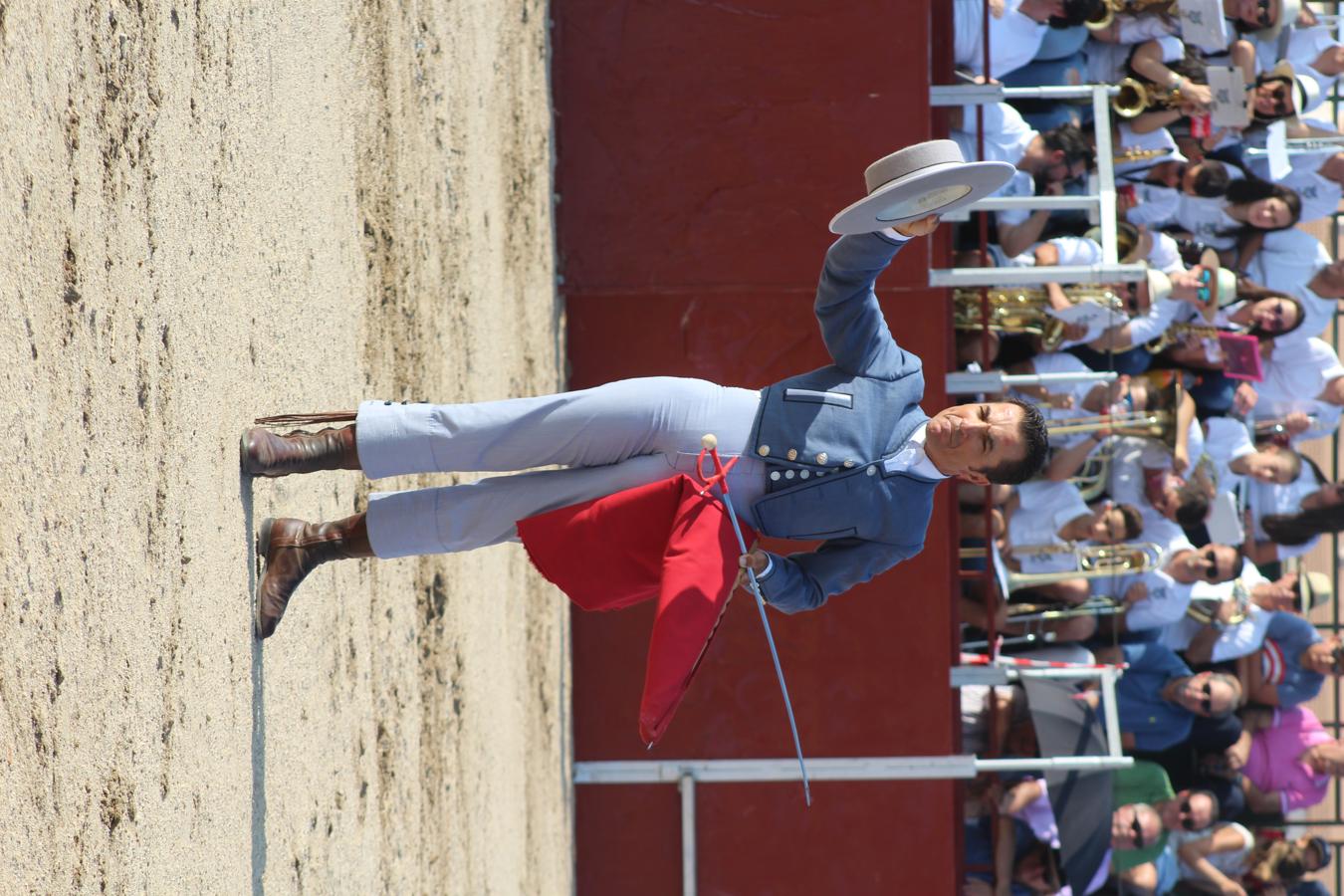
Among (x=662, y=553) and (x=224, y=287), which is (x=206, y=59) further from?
(x=662, y=553)

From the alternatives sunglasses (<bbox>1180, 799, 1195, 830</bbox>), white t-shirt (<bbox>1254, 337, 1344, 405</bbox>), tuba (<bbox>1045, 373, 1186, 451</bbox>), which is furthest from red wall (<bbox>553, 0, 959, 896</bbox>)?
white t-shirt (<bbox>1254, 337, 1344, 405</bbox>)

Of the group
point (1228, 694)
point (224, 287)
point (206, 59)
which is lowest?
point (1228, 694)

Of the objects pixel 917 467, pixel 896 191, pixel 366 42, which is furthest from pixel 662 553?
pixel 366 42

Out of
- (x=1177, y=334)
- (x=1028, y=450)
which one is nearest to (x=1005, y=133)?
(x=1177, y=334)

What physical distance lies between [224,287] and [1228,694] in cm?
571

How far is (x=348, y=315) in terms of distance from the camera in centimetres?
416

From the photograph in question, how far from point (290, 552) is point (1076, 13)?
5633mm

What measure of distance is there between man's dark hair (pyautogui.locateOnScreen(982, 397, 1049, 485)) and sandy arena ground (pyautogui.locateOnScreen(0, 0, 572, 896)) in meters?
1.78

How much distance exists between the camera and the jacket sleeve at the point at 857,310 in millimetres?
3516

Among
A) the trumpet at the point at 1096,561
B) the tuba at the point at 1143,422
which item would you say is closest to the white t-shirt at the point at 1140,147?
the tuba at the point at 1143,422

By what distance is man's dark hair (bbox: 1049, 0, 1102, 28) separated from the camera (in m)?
7.46

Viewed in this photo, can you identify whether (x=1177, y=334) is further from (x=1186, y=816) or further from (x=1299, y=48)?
(x=1186, y=816)

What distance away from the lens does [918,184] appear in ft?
10.7

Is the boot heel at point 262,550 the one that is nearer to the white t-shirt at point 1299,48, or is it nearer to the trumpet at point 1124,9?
the trumpet at point 1124,9
